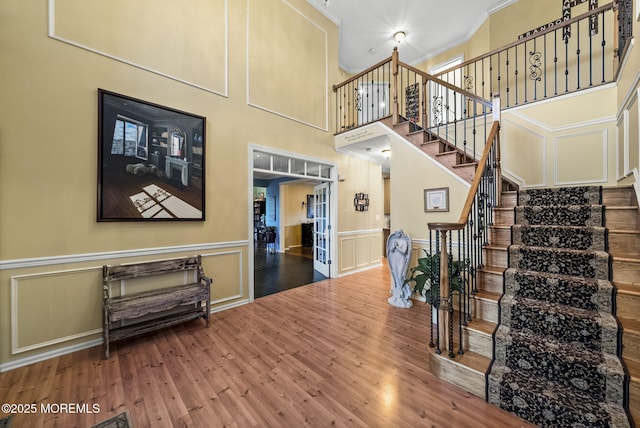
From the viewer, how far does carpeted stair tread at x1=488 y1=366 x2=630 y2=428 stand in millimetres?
1379

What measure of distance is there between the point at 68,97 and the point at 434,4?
19.8 ft

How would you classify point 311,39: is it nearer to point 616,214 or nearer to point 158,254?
point 158,254

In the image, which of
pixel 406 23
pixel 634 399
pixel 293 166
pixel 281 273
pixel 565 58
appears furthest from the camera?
pixel 281 273

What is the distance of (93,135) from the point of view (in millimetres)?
2555

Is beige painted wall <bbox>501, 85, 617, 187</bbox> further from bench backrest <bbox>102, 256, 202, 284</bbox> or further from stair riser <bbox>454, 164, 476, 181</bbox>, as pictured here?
bench backrest <bbox>102, 256, 202, 284</bbox>

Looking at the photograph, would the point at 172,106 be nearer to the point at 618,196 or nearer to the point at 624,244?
the point at 624,244

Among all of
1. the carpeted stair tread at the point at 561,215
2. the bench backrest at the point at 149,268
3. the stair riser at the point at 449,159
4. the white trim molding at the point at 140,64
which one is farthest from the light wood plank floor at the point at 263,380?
the white trim molding at the point at 140,64

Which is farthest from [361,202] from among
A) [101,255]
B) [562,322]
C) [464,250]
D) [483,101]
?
[101,255]

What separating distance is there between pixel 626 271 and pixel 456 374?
1492mm

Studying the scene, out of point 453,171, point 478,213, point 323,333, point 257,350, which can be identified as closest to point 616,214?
point 478,213

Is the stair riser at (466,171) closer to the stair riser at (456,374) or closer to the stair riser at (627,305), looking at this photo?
the stair riser at (627,305)

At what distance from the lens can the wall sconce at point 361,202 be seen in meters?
5.55

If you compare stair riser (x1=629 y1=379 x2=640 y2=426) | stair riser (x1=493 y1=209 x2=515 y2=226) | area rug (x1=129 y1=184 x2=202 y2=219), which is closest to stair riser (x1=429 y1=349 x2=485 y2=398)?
stair riser (x1=629 y1=379 x2=640 y2=426)

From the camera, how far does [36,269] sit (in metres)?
2.31
